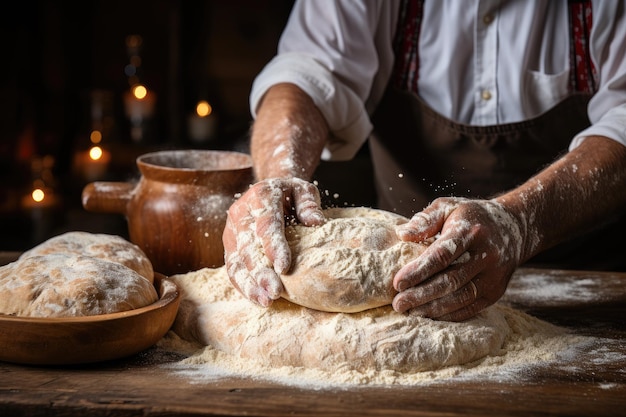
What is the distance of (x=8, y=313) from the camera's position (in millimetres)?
1175

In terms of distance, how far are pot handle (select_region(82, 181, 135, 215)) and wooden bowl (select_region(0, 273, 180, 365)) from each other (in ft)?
1.92

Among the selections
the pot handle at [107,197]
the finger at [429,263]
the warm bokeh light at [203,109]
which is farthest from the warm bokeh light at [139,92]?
the finger at [429,263]

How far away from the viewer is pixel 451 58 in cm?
203

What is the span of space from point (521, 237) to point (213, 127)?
3004 millimetres

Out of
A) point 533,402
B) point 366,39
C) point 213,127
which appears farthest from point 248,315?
point 213,127

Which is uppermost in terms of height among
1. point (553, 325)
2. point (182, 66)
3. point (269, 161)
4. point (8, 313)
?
point (182, 66)

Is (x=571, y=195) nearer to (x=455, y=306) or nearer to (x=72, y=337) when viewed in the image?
(x=455, y=306)

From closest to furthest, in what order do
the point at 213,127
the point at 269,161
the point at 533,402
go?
the point at 533,402 → the point at 269,161 → the point at 213,127

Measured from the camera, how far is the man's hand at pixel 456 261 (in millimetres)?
1225

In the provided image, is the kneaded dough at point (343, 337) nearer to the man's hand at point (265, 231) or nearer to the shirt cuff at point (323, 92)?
the man's hand at point (265, 231)

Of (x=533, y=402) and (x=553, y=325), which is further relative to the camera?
(x=553, y=325)

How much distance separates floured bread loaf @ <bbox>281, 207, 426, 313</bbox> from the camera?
1217mm

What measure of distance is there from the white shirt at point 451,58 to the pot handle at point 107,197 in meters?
0.46

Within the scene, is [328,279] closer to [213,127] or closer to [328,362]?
[328,362]
